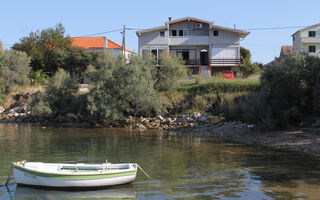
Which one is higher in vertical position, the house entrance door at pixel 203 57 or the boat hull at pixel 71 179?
the house entrance door at pixel 203 57

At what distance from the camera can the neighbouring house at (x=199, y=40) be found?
51656 millimetres

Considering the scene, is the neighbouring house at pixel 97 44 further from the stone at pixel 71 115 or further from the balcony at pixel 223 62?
the stone at pixel 71 115

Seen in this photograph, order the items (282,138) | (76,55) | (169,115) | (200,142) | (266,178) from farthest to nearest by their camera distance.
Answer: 1. (76,55)
2. (169,115)
3. (200,142)
4. (282,138)
5. (266,178)

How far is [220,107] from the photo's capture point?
103 ft

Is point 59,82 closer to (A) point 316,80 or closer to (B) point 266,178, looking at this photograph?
(A) point 316,80

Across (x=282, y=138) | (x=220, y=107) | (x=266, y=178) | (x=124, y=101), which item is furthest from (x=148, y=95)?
(x=266, y=178)

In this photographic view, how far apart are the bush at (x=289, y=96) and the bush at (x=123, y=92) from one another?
33.9 ft

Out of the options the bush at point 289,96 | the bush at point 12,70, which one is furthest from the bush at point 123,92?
the bush at point 12,70

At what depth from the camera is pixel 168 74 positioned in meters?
35.2

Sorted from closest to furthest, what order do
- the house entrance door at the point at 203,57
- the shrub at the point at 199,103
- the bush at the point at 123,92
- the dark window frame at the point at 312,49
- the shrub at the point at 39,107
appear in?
the bush at the point at 123,92, the shrub at the point at 199,103, the shrub at the point at 39,107, the house entrance door at the point at 203,57, the dark window frame at the point at 312,49

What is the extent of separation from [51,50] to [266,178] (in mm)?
43311

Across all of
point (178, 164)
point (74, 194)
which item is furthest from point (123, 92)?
point (74, 194)

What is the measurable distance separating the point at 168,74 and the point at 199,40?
18727 millimetres

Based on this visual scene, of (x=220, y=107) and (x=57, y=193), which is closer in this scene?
(x=57, y=193)
